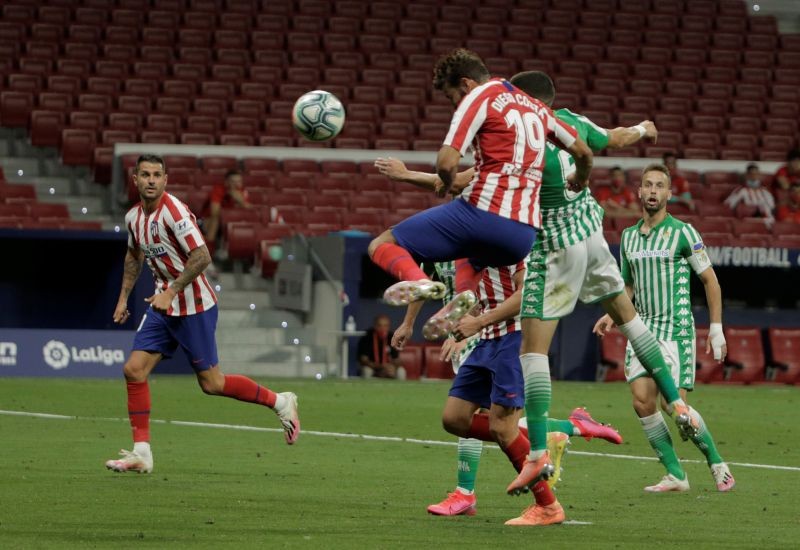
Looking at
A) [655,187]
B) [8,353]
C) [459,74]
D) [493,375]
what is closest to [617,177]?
[8,353]

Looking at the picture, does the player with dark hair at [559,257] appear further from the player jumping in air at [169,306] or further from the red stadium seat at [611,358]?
the red stadium seat at [611,358]

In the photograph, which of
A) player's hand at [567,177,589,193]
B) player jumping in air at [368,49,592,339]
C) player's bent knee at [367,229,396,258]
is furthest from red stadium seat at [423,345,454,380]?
player's bent knee at [367,229,396,258]

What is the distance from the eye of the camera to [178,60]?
27875 millimetres

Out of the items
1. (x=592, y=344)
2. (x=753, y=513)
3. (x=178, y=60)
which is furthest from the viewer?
A: (x=178, y=60)

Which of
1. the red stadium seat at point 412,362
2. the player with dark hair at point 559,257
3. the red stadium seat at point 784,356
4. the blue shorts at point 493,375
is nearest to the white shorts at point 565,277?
the player with dark hair at point 559,257

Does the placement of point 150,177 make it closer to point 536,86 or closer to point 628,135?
point 536,86

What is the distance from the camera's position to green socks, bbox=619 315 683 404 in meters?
8.70

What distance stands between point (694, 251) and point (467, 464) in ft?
8.64

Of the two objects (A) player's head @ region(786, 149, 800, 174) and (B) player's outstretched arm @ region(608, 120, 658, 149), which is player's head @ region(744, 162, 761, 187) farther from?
(B) player's outstretched arm @ region(608, 120, 658, 149)

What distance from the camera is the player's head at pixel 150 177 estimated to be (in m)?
10.3

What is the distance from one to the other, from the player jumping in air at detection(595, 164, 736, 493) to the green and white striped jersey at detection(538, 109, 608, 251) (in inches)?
73.6

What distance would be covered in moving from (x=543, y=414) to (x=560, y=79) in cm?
2224

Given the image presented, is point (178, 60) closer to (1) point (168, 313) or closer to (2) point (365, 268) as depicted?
(2) point (365, 268)

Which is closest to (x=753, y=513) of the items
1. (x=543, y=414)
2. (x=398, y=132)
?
(x=543, y=414)
